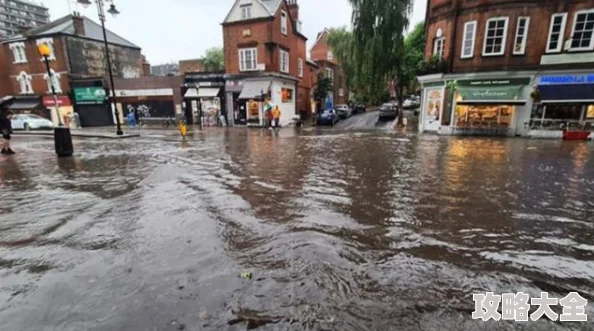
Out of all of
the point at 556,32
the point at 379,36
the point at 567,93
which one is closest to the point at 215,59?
the point at 379,36

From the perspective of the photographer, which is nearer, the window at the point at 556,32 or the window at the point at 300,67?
the window at the point at 556,32

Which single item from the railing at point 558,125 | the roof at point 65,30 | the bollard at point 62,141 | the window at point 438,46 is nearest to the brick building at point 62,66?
the roof at point 65,30

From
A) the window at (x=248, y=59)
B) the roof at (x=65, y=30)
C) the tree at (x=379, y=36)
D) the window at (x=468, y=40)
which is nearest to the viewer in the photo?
the window at (x=468, y=40)

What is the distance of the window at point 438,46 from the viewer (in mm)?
19391

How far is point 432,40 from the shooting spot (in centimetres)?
2020

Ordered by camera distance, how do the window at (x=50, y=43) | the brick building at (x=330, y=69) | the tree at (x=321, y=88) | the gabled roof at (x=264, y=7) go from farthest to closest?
the brick building at (x=330, y=69) < the tree at (x=321, y=88) < the window at (x=50, y=43) < the gabled roof at (x=264, y=7)

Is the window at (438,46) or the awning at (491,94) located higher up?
the window at (438,46)

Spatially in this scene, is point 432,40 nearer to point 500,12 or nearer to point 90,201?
point 500,12

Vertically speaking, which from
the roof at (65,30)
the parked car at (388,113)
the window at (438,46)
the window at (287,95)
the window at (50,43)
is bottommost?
the parked car at (388,113)

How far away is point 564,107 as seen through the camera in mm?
16844

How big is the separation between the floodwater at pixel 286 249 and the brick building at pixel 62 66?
26.5 meters

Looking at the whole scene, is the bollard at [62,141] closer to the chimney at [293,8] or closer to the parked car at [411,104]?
the chimney at [293,8]

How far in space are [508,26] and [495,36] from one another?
75 centimetres

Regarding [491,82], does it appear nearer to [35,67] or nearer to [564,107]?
[564,107]
